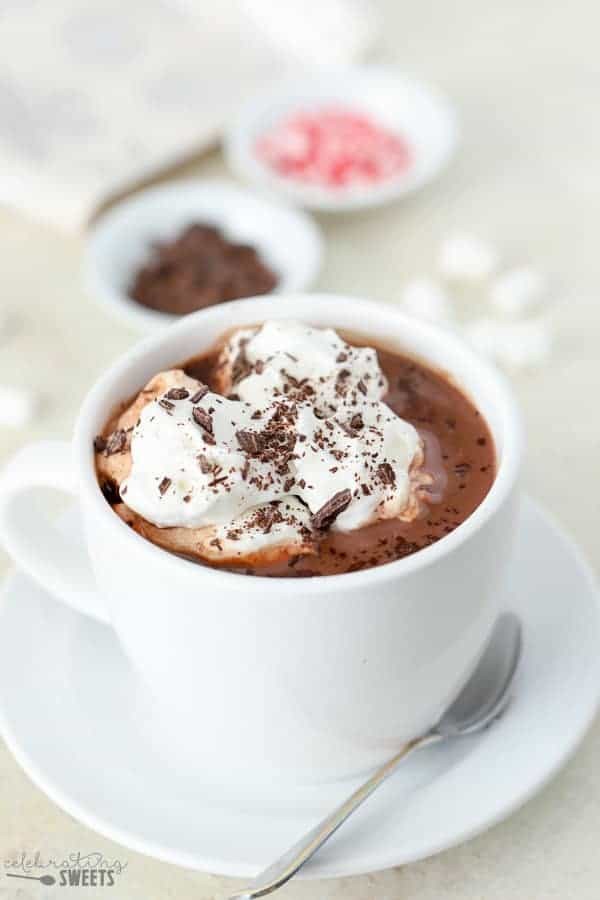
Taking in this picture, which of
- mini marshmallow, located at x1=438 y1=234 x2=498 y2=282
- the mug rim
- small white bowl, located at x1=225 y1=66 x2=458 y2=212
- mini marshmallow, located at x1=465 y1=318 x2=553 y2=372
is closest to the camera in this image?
the mug rim

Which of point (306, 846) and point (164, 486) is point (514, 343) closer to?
point (164, 486)

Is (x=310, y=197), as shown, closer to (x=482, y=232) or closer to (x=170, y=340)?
(x=482, y=232)

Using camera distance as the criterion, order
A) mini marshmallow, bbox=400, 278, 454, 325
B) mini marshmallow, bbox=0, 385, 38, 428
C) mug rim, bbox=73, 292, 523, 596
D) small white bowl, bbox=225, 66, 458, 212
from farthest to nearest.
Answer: small white bowl, bbox=225, 66, 458, 212 < mini marshmallow, bbox=400, 278, 454, 325 < mini marshmallow, bbox=0, 385, 38, 428 < mug rim, bbox=73, 292, 523, 596

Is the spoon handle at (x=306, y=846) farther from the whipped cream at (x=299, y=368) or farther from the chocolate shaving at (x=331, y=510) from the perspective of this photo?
the whipped cream at (x=299, y=368)

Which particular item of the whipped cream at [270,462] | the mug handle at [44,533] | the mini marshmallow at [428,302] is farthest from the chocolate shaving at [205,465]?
the mini marshmallow at [428,302]

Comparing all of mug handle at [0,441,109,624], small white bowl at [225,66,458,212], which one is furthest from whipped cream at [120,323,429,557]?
small white bowl at [225,66,458,212]

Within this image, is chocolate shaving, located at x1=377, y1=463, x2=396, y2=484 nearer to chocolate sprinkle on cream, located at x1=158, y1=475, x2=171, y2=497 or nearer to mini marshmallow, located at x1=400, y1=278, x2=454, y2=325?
chocolate sprinkle on cream, located at x1=158, y1=475, x2=171, y2=497

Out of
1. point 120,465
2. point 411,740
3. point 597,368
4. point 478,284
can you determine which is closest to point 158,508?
point 120,465
